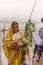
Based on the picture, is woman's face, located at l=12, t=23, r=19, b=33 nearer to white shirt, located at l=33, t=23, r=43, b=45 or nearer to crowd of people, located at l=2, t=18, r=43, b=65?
crowd of people, located at l=2, t=18, r=43, b=65

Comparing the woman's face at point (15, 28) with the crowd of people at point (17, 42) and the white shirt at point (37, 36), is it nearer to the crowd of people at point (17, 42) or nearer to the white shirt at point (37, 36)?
the crowd of people at point (17, 42)

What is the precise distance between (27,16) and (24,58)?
2.09 feet

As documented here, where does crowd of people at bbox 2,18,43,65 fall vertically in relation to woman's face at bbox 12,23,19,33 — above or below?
below

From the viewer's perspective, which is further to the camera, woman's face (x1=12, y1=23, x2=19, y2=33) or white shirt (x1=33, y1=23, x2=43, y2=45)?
woman's face (x1=12, y1=23, x2=19, y2=33)

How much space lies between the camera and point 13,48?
8.53 feet

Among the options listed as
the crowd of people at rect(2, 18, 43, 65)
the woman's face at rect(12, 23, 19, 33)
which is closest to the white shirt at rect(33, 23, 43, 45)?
the crowd of people at rect(2, 18, 43, 65)

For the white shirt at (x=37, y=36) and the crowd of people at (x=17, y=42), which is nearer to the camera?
the white shirt at (x=37, y=36)

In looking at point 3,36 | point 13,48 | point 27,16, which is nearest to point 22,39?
point 13,48

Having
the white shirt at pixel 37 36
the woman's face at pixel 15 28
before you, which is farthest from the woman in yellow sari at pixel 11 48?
the white shirt at pixel 37 36

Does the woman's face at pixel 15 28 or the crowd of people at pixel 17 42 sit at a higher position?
the woman's face at pixel 15 28

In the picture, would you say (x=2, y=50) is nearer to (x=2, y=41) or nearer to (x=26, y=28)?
(x=2, y=41)

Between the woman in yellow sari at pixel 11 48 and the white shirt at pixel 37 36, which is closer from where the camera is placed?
the white shirt at pixel 37 36

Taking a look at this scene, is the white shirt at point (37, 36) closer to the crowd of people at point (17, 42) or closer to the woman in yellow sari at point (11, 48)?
the crowd of people at point (17, 42)

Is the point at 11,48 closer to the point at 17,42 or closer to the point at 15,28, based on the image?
the point at 17,42
